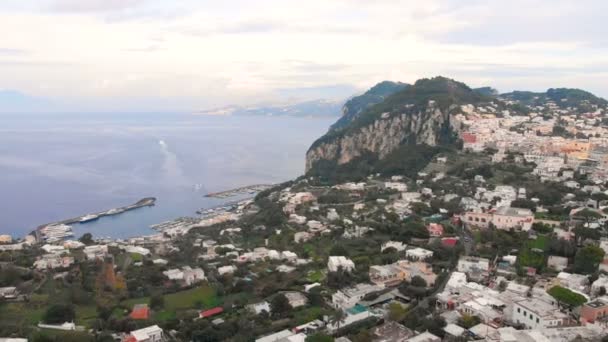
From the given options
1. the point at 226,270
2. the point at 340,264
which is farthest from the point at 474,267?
the point at 226,270

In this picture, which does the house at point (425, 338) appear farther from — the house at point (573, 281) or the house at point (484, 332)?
the house at point (573, 281)

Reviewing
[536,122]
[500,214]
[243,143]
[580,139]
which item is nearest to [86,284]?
[500,214]

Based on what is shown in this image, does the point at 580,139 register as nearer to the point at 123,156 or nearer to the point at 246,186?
the point at 246,186

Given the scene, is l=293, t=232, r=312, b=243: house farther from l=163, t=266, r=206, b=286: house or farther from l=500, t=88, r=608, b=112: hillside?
l=500, t=88, r=608, b=112: hillside

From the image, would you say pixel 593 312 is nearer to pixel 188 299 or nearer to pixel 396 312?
pixel 396 312

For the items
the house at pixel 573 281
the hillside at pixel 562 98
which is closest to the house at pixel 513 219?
the house at pixel 573 281

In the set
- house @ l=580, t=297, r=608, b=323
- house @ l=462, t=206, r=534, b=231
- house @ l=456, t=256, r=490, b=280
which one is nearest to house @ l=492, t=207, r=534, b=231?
house @ l=462, t=206, r=534, b=231
